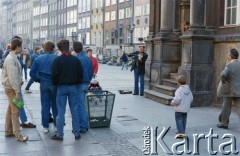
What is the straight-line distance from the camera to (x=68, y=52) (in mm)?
7570

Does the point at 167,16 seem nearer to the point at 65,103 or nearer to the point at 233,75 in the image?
the point at 233,75

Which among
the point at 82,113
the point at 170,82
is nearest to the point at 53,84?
the point at 82,113

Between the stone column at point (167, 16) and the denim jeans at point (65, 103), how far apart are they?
8.28 meters

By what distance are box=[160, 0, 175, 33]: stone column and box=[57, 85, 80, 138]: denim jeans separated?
326 inches

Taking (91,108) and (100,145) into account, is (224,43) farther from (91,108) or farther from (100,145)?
(100,145)

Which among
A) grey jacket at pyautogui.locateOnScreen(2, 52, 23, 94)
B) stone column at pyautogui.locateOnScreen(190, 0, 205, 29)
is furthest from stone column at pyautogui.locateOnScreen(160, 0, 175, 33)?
grey jacket at pyautogui.locateOnScreen(2, 52, 23, 94)

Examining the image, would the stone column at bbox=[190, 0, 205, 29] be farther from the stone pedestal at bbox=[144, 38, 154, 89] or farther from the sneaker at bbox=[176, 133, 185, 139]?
the sneaker at bbox=[176, 133, 185, 139]

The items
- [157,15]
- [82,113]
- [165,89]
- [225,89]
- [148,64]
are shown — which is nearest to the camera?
[82,113]

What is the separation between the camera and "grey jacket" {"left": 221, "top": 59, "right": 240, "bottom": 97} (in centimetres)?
877

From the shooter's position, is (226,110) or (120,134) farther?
(226,110)

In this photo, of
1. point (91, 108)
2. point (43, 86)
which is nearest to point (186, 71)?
point (91, 108)

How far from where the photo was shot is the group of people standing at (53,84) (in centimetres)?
753

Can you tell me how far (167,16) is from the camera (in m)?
15.5

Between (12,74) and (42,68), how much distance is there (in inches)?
35.2
